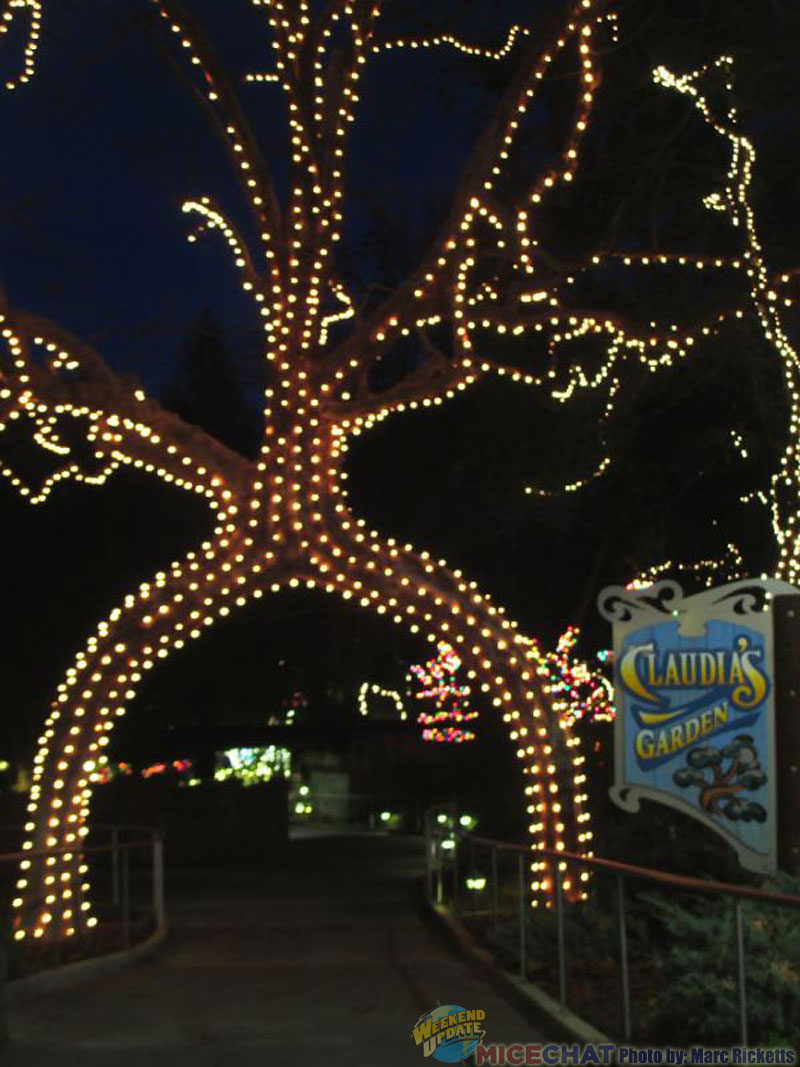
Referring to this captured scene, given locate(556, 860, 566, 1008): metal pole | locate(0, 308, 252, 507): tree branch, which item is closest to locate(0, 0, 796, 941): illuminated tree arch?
Answer: locate(0, 308, 252, 507): tree branch

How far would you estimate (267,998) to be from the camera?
11.1 meters

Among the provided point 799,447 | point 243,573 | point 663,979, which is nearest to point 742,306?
point 799,447

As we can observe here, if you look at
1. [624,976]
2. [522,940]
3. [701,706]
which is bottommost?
[522,940]

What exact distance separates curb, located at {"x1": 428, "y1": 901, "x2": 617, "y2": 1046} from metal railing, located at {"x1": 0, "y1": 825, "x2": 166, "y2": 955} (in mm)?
3072

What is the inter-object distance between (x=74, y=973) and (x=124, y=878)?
1711 mm

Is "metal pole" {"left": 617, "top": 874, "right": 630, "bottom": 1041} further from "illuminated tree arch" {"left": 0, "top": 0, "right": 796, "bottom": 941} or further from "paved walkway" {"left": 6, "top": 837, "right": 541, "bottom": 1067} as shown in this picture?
"illuminated tree arch" {"left": 0, "top": 0, "right": 796, "bottom": 941}

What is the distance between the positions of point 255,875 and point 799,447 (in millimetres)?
13279

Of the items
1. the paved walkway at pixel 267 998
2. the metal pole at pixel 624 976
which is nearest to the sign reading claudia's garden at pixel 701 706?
the metal pole at pixel 624 976

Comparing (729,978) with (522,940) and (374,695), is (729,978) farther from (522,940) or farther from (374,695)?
(374,695)

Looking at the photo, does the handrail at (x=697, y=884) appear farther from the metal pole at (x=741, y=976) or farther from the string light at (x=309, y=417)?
the string light at (x=309, y=417)

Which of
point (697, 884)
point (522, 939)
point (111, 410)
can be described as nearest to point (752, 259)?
point (111, 410)

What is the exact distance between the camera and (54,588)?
90.4ft

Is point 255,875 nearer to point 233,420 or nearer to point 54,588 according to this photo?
point 54,588

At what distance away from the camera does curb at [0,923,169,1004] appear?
36.4ft
